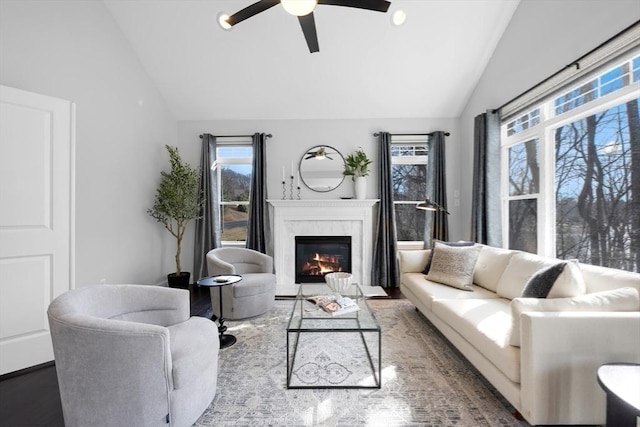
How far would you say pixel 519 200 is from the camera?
11.1ft

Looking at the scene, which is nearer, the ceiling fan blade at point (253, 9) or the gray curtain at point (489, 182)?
the ceiling fan blade at point (253, 9)

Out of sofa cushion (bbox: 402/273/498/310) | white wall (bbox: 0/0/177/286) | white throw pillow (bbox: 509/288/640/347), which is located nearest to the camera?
white throw pillow (bbox: 509/288/640/347)

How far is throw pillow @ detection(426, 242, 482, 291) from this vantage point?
283 centimetres

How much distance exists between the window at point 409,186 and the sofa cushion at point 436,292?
1.57 metres

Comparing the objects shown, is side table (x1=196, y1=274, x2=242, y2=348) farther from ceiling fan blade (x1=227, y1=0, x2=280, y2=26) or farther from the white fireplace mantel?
ceiling fan blade (x1=227, y1=0, x2=280, y2=26)

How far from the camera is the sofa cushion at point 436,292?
8.46 ft

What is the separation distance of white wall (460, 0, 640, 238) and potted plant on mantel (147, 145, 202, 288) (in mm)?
4104

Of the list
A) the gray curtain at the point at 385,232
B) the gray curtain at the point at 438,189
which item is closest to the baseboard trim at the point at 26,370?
the gray curtain at the point at 385,232

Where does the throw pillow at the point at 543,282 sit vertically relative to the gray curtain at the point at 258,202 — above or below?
below

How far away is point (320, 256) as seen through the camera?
4492 mm

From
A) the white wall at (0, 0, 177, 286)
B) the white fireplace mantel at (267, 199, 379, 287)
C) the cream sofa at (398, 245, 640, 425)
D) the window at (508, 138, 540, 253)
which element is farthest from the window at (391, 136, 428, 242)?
the white wall at (0, 0, 177, 286)

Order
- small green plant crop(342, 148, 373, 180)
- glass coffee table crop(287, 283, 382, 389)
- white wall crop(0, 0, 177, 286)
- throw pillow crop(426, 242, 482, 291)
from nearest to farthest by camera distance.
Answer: glass coffee table crop(287, 283, 382, 389) → white wall crop(0, 0, 177, 286) → throw pillow crop(426, 242, 482, 291) → small green plant crop(342, 148, 373, 180)

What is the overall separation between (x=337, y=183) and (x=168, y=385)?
11.5ft

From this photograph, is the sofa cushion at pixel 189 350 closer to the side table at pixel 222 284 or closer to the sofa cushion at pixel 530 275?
the side table at pixel 222 284
